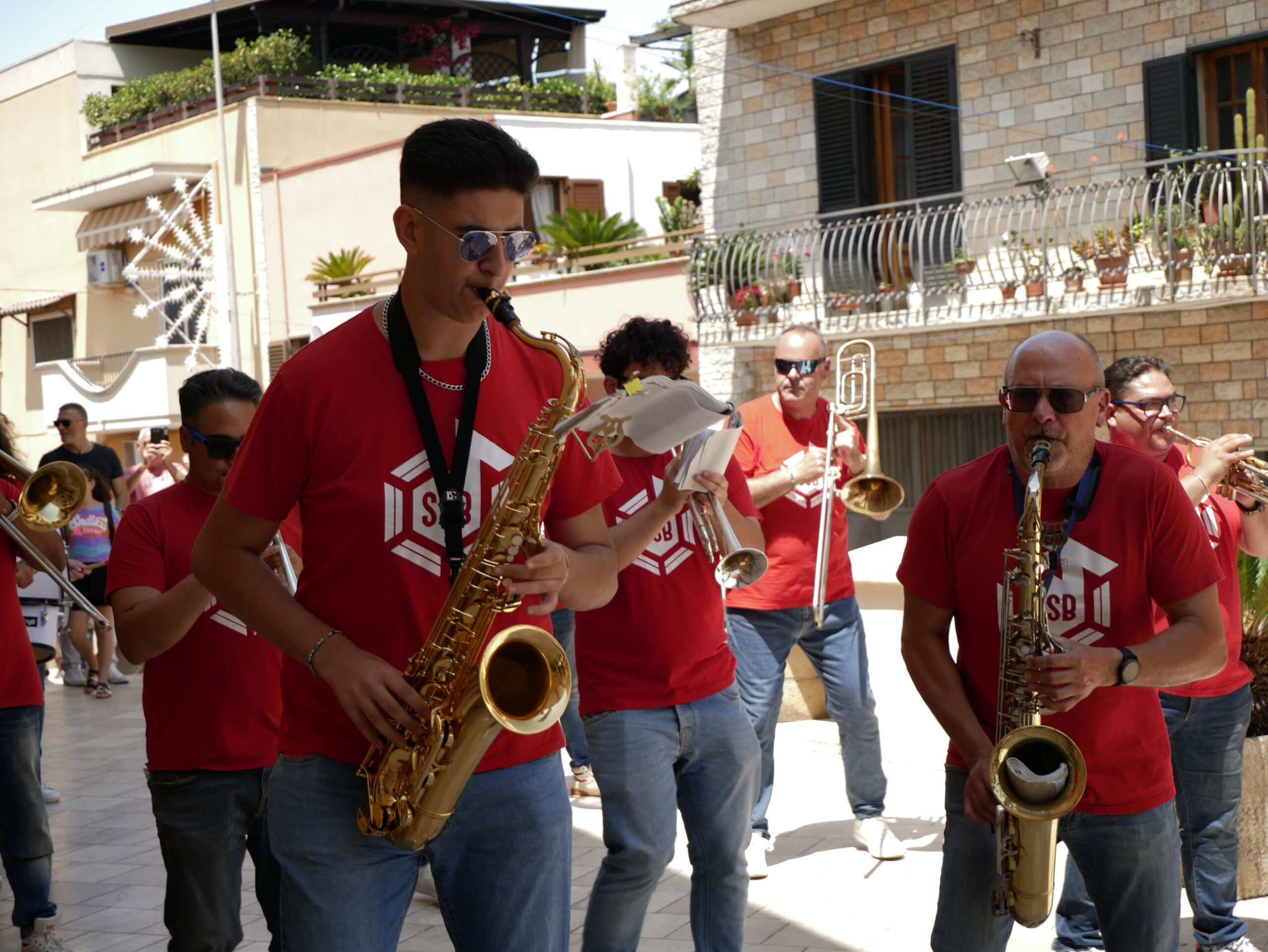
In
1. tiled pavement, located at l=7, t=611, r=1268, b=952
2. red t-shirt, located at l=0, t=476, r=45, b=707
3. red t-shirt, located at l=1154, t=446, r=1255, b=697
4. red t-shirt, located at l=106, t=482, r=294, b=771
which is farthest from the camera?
tiled pavement, located at l=7, t=611, r=1268, b=952

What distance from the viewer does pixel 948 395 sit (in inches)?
612

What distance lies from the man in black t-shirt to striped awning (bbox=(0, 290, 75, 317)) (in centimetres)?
2096

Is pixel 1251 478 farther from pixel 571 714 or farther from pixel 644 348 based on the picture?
pixel 571 714

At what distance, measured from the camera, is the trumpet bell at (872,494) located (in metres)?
6.13

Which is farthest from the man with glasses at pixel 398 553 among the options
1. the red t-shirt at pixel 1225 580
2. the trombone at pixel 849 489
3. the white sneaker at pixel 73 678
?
the white sneaker at pixel 73 678

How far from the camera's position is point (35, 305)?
102ft

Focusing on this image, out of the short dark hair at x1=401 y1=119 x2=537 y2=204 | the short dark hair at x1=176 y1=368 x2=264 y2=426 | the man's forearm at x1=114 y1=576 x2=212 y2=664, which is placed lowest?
the man's forearm at x1=114 y1=576 x2=212 y2=664

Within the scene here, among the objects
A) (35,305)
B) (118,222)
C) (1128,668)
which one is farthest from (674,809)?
(35,305)

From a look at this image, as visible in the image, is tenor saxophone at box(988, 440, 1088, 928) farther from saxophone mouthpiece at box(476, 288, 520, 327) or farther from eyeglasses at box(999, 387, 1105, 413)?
saxophone mouthpiece at box(476, 288, 520, 327)

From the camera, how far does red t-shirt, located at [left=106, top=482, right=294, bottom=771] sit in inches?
145

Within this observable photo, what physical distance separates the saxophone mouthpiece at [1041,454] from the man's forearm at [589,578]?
3.34 feet

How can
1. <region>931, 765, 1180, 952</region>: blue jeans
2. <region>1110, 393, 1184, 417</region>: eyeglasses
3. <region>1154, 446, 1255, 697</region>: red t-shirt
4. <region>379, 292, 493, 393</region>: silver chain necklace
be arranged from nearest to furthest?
<region>379, 292, 493, 393</region>: silver chain necklace
<region>931, 765, 1180, 952</region>: blue jeans
<region>1154, 446, 1255, 697</region>: red t-shirt
<region>1110, 393, 1184, 417</region>: eyeglasses

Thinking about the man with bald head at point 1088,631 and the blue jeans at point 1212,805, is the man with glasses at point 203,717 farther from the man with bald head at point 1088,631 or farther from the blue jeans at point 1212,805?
the blue jeans at point 1212,805

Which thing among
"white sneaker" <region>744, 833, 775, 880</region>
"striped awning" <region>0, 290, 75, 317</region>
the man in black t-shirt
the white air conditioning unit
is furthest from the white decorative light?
"white sneaker" <region>744, 833, 775, 880</region>
